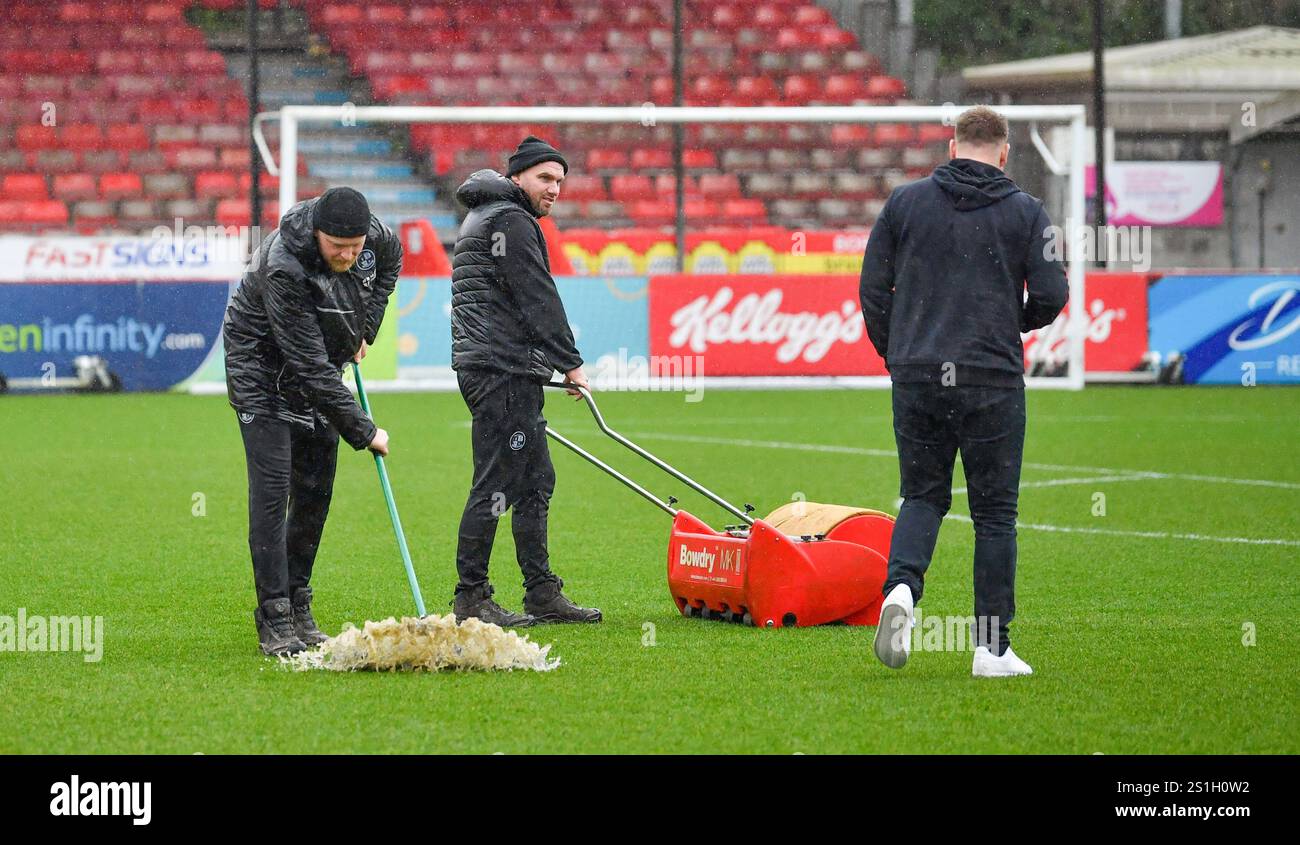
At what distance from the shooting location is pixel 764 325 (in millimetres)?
22219

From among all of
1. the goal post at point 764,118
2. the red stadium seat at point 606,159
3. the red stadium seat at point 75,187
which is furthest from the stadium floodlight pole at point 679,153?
the red stadium seat at point 75,187

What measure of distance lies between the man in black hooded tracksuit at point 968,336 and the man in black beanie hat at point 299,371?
69.9 inches

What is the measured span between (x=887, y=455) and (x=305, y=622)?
28.1 feet

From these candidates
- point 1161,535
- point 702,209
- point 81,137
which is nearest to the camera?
point 1161,535

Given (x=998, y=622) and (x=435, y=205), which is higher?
(x=435, y=205)

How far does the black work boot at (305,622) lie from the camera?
6.63 meters

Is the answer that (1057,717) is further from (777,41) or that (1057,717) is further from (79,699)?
(777,41)

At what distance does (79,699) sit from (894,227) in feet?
9.78

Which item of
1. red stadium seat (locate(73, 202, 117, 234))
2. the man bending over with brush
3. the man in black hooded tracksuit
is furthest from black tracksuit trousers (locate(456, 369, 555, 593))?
red stadium seat (locate(73, 202, 117, 234))

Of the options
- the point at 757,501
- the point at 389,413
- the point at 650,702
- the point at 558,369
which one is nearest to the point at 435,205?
the point at 389,413

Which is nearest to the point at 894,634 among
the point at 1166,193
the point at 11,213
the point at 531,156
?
the point at 531,156

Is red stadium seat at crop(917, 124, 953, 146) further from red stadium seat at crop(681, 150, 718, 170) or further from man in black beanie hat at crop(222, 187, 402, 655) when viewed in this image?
man in black beanie hat at crop(222, 187, 402, 655)

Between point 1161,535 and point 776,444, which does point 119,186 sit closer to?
point 776,444
